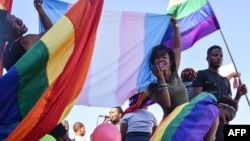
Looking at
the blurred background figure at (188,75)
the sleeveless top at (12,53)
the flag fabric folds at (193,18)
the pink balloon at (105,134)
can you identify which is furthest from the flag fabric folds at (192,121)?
the flag fabric folds at (193,18)

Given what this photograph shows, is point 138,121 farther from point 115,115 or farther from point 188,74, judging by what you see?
point 115,115

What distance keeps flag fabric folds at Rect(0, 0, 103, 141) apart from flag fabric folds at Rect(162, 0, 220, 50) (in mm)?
2672

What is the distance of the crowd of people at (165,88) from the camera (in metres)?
3.84

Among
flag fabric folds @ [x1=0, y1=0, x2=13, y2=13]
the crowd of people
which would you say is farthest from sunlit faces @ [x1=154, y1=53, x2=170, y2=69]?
flag fabric folds @ [x1=0, y1=0, x2=13, y2=13]

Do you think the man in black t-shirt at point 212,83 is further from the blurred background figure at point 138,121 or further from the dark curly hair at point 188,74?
the blurred background figure at point 138,121

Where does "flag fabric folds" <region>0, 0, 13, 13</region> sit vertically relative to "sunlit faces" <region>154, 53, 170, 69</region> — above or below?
above

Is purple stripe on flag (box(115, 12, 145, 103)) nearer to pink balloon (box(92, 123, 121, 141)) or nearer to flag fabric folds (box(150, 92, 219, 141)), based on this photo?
pink balloon (box(92, 123, 121, 141))

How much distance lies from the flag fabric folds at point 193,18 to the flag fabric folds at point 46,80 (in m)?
2.67

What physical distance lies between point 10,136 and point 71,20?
0.96 m

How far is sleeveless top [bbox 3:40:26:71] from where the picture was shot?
4008mm

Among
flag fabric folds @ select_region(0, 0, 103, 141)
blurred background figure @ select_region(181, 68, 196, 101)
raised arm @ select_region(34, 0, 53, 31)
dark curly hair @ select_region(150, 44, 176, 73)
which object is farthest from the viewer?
blurred background figure @ select_region(181, 68, 196, 101)

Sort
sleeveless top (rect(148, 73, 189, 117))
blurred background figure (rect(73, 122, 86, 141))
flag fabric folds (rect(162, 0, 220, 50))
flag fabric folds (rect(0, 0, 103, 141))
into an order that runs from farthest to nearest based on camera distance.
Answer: blurred background figure (rect(73, 122, 86, 141)) → flag fabric folds (rect(162, 0, 220, 50)) → sleeveless top (rect(148, 73, 189, 117)) → flag fabric folds (rect(0, 0, 103, 141))

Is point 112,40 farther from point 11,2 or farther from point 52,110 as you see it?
point 52,110

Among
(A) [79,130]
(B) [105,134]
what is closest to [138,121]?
(B) [105,134]
